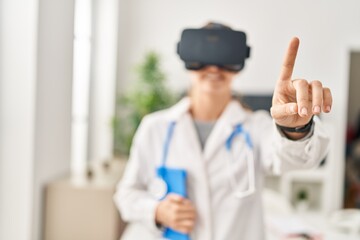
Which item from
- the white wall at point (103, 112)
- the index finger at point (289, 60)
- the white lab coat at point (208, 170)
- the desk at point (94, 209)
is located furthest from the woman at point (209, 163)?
the white wall at point (103, 112)

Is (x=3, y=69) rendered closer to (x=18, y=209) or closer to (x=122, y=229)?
(x=18, y=209)

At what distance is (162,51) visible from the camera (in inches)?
91.9

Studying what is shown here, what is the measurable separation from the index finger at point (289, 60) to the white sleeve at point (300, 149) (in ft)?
0.32

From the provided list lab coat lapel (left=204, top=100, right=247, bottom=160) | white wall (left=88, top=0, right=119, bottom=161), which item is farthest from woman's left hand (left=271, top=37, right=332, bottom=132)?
white wall (left=88, top=0, right=119, bottom=161)

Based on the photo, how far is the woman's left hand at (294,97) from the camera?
0.32 meters

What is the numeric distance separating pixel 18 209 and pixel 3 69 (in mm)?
114

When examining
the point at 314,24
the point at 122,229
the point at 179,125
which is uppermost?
the point at 314,24

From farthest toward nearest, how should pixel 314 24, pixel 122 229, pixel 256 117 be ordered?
pixel 122 229
pixel 256 117
pixel 314 24

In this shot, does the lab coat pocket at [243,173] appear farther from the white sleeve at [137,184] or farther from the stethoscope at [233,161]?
the white sleeve at [137,184]

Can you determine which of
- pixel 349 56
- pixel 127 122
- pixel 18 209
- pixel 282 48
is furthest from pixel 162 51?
pixel 18 209

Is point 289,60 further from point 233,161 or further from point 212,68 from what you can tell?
point 233,161

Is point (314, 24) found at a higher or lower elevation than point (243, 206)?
higher

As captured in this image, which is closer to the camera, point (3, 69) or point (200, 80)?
point (3, 69)

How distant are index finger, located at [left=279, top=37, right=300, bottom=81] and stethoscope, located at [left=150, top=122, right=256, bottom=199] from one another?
0.25 meters
